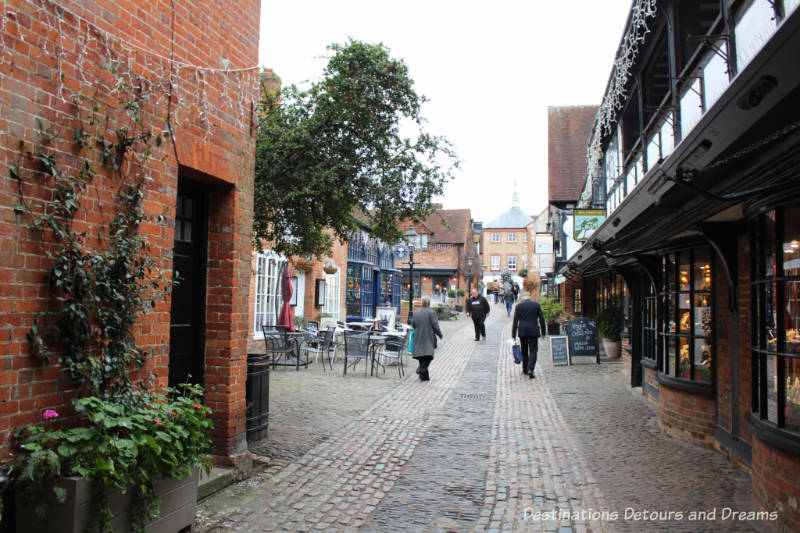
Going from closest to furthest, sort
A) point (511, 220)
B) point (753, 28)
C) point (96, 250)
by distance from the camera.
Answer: point (96, 250)
point (753, 28)
point (511, 220)

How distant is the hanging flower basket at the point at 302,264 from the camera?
16.2m

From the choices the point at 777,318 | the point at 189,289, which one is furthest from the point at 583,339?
the point at 189,289

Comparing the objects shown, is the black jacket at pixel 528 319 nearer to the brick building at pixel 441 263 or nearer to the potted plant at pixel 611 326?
the potted plant at pixel 611 326

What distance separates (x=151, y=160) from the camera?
4.06 m

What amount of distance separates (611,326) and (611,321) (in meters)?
0.13

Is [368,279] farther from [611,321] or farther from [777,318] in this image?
[777,318]

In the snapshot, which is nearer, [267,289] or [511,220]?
[267,289]

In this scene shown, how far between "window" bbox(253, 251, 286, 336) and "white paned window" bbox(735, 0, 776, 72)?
1144cm

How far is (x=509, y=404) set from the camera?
9.03 meters

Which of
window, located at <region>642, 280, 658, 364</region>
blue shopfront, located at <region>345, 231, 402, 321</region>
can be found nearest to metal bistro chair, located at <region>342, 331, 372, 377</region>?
window, located at <region>642, 280, 658, 364</region>

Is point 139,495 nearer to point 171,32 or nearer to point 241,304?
point 241,304

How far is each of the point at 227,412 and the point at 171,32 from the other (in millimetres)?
3298

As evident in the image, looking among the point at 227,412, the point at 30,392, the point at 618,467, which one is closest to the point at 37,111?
the point at 30,392

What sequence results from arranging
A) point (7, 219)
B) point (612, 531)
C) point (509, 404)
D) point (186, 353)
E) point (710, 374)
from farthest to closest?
point (509, 404) < point (710, 374) < point (186, 353) < point (612, 531) < point (7, 219)
